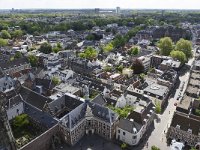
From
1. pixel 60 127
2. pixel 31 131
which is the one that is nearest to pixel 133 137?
pixel 60 127

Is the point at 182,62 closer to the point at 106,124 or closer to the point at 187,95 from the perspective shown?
the point at 187,95

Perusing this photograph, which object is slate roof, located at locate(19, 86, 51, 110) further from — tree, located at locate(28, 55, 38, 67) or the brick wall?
tree, located at locate(28, 55, 38, 67)

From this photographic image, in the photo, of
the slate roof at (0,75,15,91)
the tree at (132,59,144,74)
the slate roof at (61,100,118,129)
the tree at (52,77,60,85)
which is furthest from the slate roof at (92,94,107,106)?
the tree at (132,59,144,74)

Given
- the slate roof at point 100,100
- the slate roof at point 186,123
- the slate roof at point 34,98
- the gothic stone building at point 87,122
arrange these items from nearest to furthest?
the gothic stone building at point 87,122 < the slate roof at point 186,123 < the slate roof at point 34,98 < the slate roof at point 100,100

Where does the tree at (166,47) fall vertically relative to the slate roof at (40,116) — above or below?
above

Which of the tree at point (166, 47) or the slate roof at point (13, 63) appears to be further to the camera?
the tree at point (166, 47)

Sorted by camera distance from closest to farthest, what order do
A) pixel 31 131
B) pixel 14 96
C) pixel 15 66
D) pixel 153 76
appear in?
pixel 31 131, pixel 14 96, pixel 153 76, pixel 15 66

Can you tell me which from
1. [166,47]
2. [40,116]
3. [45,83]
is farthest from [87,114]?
[166,47]

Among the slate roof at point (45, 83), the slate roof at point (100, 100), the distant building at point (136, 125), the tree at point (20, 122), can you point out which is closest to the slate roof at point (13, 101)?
the tree at point (20, 122)

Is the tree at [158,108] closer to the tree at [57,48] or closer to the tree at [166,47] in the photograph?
the tree at [166,47]

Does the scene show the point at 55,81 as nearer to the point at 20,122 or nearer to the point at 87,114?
the point at 20,122

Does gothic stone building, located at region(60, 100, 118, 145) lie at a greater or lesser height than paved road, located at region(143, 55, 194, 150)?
greater
